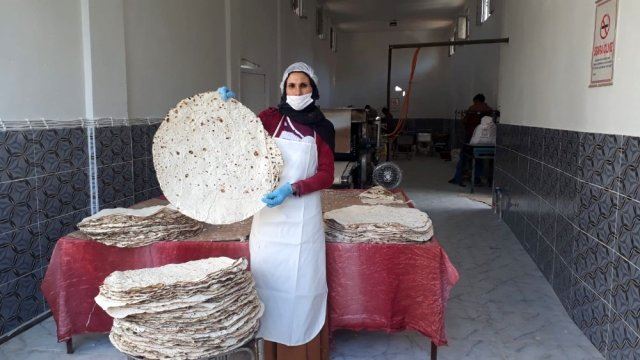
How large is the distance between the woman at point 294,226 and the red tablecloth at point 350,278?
0.27 m

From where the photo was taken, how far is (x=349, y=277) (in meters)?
2.34

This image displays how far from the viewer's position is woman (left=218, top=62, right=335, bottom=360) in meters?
1.99

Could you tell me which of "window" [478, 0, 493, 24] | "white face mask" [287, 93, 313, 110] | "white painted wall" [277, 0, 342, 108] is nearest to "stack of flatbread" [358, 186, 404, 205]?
"white face mask" [287, 93, 313, 110]

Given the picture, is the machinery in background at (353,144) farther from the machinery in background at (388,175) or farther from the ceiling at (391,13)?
the ceiling at (391,13)

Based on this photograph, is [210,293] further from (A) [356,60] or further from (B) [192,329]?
(A) [356,60]

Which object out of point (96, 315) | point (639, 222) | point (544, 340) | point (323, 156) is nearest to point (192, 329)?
point (323, 156)

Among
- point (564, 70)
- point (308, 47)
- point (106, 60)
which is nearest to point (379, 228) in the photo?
point (564, 70)

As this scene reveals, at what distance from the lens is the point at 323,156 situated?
2.05 metres

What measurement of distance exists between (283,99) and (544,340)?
1.93 m

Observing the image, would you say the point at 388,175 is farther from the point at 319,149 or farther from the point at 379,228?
the point at 319,149

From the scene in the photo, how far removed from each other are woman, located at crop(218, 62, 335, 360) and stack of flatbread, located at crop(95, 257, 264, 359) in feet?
1.71

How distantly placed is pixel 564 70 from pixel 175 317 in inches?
121

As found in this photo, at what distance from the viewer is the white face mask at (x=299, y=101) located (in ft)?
6.56

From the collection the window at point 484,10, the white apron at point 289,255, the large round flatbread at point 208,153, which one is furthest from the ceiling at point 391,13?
the large round flatbread at point 208,153
